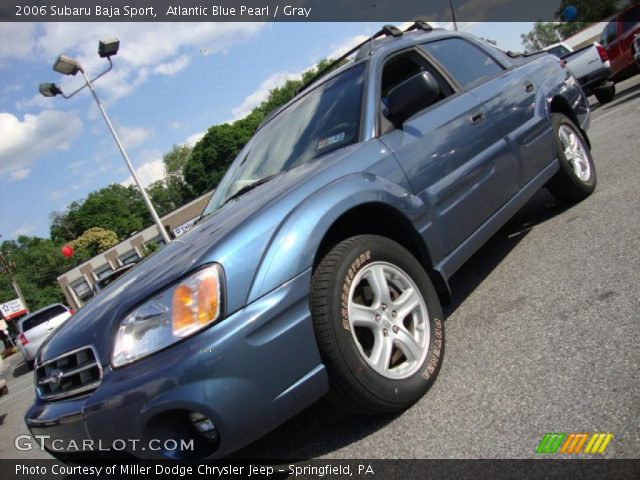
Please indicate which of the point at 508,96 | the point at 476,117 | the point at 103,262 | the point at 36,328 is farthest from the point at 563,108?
the point at 103,262

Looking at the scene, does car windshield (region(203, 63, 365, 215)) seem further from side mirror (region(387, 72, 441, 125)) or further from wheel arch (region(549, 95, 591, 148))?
wheel arch (region(549, 95, 591, 148))

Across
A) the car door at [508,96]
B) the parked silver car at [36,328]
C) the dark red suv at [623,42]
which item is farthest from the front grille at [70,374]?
the dark red suv at [623,42]

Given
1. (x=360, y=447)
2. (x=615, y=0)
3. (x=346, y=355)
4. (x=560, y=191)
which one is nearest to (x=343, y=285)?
(x=346, y=355)

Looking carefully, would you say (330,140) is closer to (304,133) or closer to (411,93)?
(304,133)

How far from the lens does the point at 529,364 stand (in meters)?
A: 2.26

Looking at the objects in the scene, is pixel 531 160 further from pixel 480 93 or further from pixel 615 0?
pixel 615 0

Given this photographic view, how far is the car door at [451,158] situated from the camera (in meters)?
2.76

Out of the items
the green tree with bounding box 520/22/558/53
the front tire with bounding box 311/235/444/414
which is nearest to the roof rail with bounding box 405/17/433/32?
the front tire with bounding box 311/235/444/414

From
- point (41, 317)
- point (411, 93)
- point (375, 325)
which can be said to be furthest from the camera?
point (41, 317)

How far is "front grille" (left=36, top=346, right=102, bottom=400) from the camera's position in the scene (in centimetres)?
205

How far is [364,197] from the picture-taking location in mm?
2369

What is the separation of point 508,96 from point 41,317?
13.7 m

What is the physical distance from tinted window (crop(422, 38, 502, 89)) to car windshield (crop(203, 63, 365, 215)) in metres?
0.77

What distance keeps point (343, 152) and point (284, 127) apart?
0.95 meters
